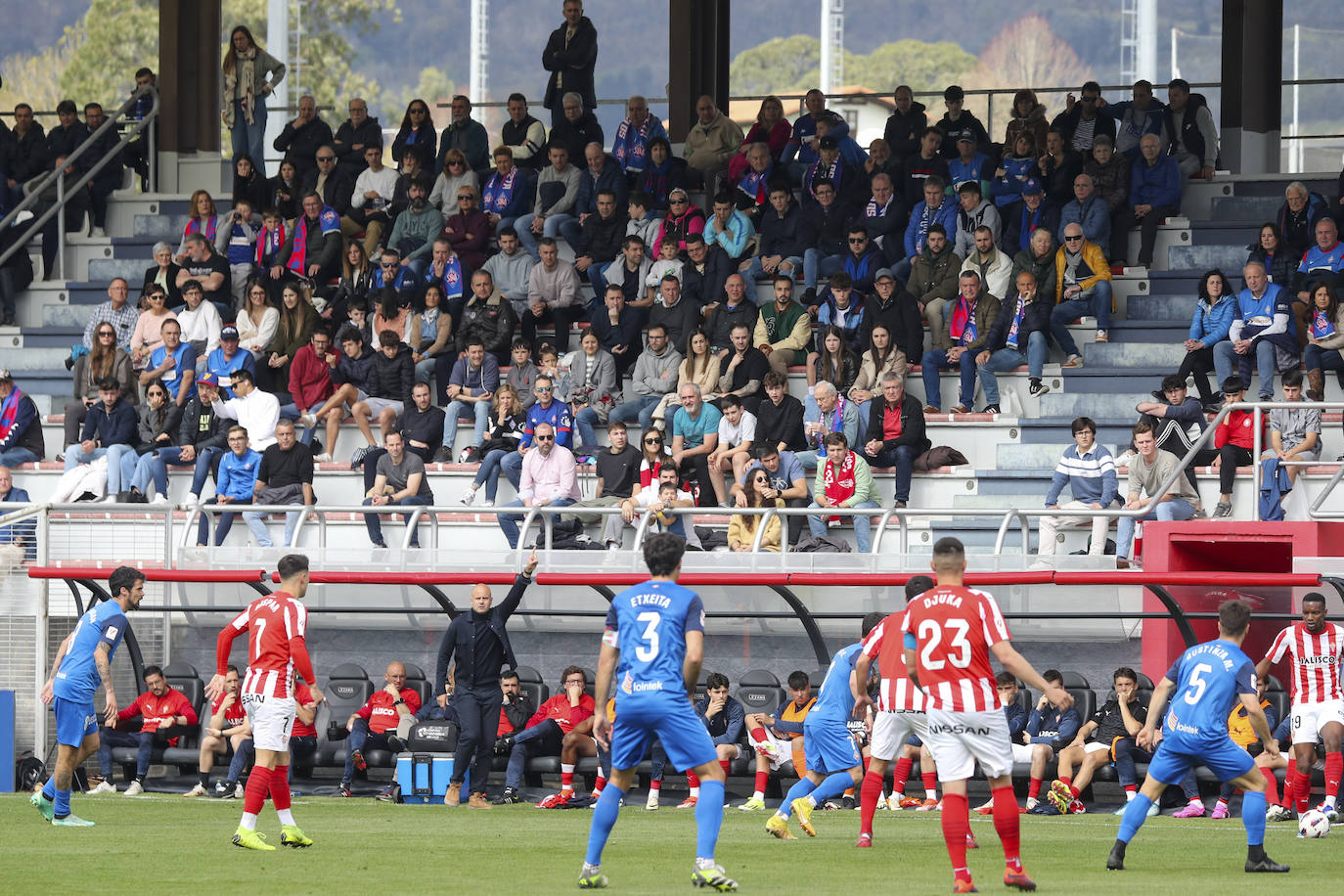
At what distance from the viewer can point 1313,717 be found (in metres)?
13.4

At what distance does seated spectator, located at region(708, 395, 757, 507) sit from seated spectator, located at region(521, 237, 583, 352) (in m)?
3.36

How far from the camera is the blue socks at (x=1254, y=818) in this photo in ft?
33.1

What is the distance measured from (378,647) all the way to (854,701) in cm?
611

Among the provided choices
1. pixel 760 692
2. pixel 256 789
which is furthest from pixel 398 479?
pixel 256 789

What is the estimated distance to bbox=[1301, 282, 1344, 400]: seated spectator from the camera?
692 inches

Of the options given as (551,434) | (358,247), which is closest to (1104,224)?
(551,434)

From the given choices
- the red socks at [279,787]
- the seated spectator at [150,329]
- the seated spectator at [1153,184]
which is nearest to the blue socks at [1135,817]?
the red socks at [279,787]

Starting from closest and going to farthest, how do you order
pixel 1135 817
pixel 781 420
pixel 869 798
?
1. pixel 1135 817
2. pixel 869 798
3. pixel 781 420

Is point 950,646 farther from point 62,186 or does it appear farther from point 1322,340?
point 62,186

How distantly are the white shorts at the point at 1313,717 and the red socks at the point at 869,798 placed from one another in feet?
12.1

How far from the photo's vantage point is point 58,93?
148 feet

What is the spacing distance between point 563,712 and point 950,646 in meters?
6.92

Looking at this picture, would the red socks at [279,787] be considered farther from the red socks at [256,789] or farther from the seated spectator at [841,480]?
the seated spectator at [841,480]

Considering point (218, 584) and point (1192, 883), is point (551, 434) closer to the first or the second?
point (218, 584)
